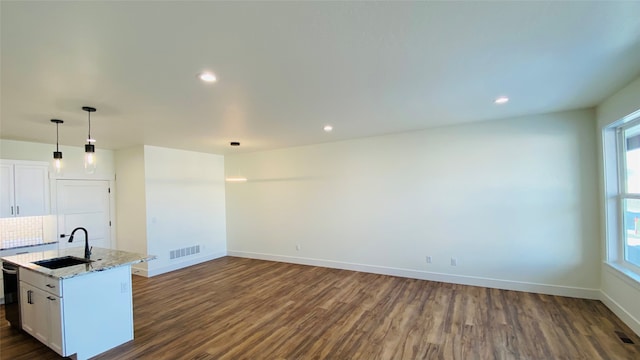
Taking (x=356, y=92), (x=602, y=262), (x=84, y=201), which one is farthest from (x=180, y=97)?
(x=602, y=262)

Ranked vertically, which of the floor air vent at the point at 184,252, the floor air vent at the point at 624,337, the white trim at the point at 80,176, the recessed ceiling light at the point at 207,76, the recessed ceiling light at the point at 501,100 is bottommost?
the floor air vent at the point at 624,337

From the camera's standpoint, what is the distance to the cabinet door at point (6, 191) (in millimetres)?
4398

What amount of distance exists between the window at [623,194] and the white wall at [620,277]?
92 mm

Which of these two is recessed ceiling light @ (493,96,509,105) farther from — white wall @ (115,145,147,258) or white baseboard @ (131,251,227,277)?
white baseboard @ (131,251,227,277)

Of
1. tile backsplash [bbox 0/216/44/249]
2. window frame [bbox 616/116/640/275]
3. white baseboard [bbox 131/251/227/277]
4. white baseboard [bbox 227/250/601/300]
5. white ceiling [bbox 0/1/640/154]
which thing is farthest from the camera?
white baseboard [bbox 131/251/227/277]

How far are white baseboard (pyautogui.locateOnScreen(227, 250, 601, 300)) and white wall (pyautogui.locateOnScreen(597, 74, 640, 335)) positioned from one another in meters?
0.30

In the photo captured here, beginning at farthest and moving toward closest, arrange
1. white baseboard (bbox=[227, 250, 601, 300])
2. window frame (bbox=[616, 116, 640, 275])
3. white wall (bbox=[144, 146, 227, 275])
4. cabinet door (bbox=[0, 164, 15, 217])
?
1. white wall (bbox=[144, 146, 227, 275])
2. cabinet door (bbox=[0, 164, 15, 217])
3. white baseboard (bbox=[227, 250, 601, 300])
4. window frame (bbox=[616, 116, 640, 275])

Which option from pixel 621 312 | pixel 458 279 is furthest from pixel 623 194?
pixel 458 279

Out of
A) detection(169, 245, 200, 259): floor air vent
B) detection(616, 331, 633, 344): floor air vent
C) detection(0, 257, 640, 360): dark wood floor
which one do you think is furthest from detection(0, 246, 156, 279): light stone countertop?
detection(616, 331, 633, 344): floor air vent

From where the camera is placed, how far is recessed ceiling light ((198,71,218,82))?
2428mm

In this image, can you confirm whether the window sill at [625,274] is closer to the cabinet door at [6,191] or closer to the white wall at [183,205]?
the white wall at [183,205]

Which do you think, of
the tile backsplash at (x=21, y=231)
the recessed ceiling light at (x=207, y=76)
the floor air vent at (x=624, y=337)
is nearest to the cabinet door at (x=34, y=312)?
the tile backsplash at (x=21, y=231)

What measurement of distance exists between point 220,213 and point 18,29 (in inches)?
232

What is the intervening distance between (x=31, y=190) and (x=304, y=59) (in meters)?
5.50
